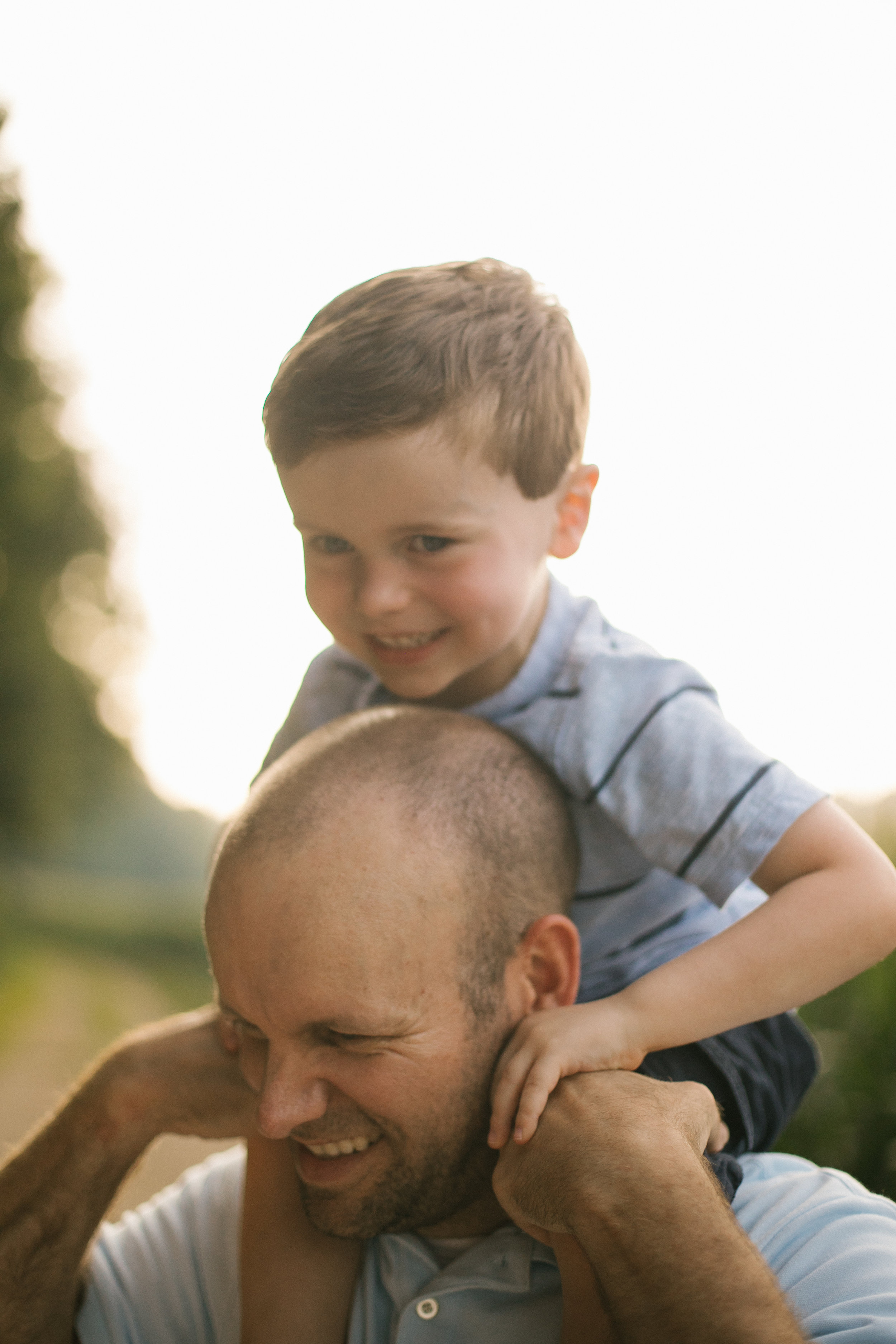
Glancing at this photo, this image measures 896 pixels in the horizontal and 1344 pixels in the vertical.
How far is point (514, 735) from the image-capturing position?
193cm

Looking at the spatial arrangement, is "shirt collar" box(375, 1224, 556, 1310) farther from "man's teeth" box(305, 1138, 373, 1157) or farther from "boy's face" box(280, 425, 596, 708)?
"boy's face" box(280, 425, 596, 708)

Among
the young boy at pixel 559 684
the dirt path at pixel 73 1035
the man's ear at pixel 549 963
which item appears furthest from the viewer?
the dirt path at pixel 73 1035

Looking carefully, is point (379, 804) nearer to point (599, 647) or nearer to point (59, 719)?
point (599, 647)

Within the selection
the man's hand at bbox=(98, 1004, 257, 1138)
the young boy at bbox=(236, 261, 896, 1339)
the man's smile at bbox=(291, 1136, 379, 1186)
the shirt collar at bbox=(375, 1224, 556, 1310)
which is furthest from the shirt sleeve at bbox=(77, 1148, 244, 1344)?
the young boy at bbox=(236, 261, 896, 1339)

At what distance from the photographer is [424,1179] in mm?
1609

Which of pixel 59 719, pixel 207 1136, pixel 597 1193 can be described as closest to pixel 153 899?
pixel 59 719

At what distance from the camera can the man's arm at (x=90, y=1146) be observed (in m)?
1.88

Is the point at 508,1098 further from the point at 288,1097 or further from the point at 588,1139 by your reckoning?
the point at 288,1097

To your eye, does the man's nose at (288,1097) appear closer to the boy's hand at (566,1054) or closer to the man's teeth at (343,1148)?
the man's teeth at (343,1148)

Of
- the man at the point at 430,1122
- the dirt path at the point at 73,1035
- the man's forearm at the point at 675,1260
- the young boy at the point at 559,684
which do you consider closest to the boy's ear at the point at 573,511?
the young boy at the point at 559,684

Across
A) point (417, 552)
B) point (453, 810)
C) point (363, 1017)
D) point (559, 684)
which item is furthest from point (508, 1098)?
point (417, 552)

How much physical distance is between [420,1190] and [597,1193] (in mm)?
407

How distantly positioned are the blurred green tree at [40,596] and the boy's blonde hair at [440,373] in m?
9.28

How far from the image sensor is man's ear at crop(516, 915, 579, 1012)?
5.46 feet
